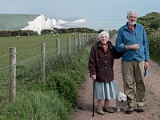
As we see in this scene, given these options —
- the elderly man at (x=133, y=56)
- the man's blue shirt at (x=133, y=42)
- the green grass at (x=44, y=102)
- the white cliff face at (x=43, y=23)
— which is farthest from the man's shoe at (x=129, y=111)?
the white cliff face at (x=43, y=23)

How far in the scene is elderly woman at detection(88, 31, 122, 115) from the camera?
647 centimetres

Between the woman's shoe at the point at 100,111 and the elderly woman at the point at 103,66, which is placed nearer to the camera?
the elderly woman at the point at 103,66

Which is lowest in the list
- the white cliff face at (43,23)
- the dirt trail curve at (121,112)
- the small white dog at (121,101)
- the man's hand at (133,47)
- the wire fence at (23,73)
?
the dirt trail curve at (121,112)

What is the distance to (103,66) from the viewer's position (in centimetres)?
652

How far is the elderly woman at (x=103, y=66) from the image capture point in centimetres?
647

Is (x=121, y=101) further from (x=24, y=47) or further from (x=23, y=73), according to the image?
(x=24, y=47)

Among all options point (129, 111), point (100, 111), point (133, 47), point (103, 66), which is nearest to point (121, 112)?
point (129, 111)

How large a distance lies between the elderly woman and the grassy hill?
52256 millimetres

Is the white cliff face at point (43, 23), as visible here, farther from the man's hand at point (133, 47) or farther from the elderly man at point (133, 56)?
the man's hand at point (133, 47)

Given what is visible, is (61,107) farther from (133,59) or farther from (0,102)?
(133,59)

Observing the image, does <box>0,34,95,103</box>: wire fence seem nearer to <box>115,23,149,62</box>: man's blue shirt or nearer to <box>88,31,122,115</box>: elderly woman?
<box>88,31,122,115</box>: elderly woman

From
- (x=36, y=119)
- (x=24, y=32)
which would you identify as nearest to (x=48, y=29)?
(x=24, y=32)

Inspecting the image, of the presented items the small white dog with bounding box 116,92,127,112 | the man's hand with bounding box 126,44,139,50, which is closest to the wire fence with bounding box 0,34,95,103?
the small white dog with bounding box 116,92,127,112

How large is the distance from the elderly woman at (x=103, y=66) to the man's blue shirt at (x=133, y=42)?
238 millimetres
